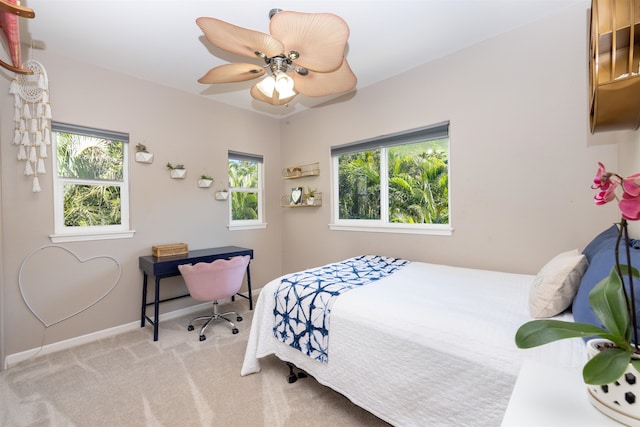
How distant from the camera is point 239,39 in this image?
1514mm

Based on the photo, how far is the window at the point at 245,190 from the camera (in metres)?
3.82

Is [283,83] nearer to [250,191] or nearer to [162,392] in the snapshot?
[162,392]

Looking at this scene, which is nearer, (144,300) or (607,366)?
(607,366)

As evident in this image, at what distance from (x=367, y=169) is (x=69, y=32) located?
296 centimetres

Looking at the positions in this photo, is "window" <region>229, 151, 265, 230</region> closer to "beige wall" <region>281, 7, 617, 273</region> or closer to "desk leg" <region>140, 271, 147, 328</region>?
"desk leg" <region>140, 271, 147, 328</region>

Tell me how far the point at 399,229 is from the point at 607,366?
238cm

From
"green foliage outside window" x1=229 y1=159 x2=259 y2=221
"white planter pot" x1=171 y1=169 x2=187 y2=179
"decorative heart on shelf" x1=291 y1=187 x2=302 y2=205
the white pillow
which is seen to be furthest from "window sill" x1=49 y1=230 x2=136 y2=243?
the white pillow

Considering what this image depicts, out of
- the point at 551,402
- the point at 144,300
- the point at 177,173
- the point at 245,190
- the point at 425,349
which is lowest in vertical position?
the point at 144,300

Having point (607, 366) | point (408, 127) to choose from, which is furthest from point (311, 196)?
point (607, 366)

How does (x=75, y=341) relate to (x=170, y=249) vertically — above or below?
below

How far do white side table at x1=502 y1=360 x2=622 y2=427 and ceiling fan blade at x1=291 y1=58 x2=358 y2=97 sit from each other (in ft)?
6.14

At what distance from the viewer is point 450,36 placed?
2.36 meters

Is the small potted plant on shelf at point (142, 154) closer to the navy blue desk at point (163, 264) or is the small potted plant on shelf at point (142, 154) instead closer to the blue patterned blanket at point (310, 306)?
the navy blue desk at point (163, 264)

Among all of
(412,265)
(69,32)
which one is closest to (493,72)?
(412,265)
